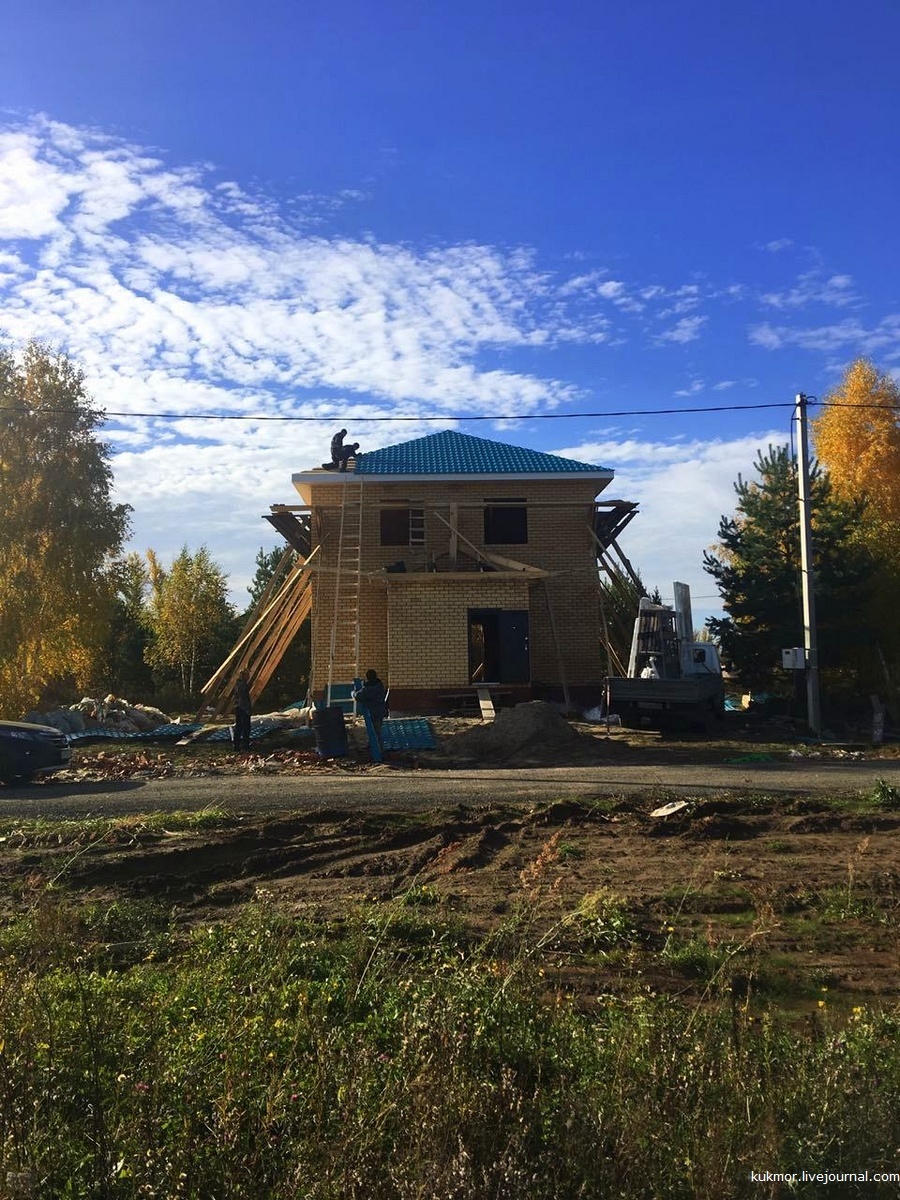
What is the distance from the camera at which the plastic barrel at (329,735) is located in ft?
56.4

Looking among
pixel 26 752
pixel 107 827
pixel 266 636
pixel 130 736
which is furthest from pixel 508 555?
pixel 107 827

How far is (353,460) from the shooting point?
89.2 ft

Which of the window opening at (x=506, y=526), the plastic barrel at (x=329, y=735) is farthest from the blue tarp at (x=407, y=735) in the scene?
the window opening at (x=506, y=526)

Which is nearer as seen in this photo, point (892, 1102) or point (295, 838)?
point (892, 1102)

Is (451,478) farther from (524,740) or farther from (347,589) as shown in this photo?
(524,740)

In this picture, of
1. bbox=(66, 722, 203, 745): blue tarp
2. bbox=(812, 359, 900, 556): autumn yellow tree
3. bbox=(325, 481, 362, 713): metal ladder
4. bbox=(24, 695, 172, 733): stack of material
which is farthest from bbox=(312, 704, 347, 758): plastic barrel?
bbox=(812, 359, 900, 556): autumn yellow tree

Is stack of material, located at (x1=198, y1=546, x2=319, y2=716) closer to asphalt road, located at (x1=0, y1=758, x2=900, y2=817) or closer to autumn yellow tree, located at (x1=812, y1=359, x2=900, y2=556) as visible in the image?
asphalt road, located at (x1=0, y1=758, x2=900, y2=817)

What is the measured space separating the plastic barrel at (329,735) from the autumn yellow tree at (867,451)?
58.3 ft

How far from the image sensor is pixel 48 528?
25281mm

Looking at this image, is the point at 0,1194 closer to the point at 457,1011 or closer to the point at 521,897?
the point at 457,1011

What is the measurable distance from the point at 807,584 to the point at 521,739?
7721 millimetres

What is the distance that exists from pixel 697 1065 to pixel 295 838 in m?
6.53

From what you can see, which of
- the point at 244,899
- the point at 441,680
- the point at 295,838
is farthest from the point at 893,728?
the point at 244,899

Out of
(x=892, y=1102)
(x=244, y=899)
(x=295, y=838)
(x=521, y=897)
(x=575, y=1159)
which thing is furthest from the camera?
(x=295, y=838)
